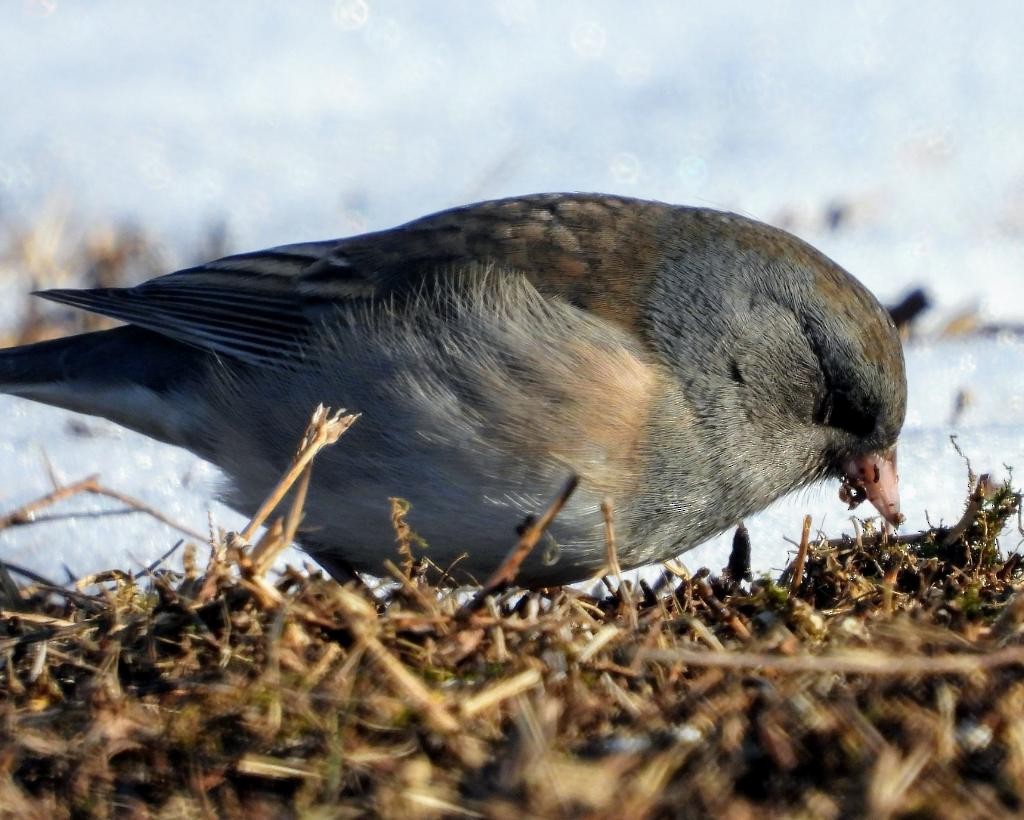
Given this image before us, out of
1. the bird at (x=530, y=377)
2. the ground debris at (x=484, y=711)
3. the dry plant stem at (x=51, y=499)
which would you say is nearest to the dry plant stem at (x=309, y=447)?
the ground debris at (x=484, y=711)

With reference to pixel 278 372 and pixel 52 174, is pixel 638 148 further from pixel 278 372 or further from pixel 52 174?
pixel 278 372

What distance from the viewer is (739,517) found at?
3.78 meters

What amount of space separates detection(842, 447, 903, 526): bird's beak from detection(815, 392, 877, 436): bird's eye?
9 cm

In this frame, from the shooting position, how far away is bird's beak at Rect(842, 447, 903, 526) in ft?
13.1

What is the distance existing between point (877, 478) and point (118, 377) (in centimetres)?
244

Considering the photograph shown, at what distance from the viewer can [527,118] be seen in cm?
731

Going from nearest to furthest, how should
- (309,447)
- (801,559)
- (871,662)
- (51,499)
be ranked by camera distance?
1. (871,662)
2. (309,447)
3. (51,499)
4. (801,559)

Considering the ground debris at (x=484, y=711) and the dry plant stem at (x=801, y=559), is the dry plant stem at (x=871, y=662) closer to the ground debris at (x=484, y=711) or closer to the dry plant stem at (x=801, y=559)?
the ground debris at (x=484, y=711)

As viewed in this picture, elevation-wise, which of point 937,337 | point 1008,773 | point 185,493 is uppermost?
point 937,337

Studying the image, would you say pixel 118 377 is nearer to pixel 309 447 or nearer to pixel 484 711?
pixel 309 447

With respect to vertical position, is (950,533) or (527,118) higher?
(527,118)

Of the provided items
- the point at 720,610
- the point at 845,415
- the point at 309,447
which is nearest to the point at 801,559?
the point at 720,610

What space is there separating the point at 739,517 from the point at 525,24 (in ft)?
15.5

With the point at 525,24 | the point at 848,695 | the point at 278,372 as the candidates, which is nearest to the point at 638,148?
the point at 525,24
